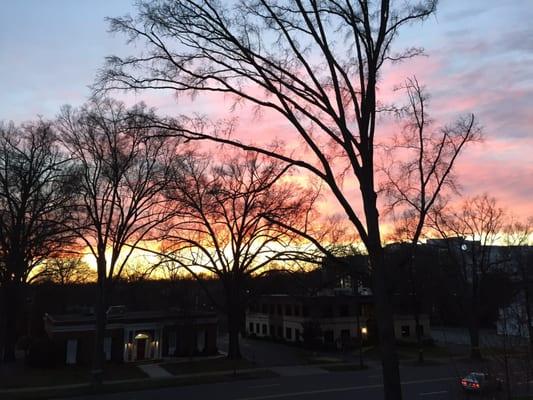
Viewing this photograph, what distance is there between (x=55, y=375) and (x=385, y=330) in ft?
102

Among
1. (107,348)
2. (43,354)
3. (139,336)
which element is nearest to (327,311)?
(139,336)

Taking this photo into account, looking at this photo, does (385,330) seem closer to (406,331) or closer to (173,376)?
(173,376)

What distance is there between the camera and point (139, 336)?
134ft

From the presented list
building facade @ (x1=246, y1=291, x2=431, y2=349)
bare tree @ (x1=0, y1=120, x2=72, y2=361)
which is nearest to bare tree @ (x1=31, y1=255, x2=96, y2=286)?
bare tree @ (x1=0, y1=120, x2=72, y2=361)

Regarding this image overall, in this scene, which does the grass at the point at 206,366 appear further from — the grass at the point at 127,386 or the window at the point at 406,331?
the window at the point at 406,331

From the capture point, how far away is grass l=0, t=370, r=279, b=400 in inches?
1017

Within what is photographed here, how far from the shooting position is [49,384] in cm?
2941

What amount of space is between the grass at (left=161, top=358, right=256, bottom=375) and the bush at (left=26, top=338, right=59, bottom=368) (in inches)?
317

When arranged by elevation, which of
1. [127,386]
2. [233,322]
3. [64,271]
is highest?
[64,271]

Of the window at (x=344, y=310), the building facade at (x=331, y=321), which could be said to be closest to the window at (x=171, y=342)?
the building facade at (x=331, y=321)

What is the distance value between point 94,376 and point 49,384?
4456 mm

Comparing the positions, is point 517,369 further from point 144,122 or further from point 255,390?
point 255,390

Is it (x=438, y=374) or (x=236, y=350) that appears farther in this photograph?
(x=236, y=350)

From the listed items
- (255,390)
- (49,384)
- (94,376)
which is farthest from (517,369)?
(49,384)
